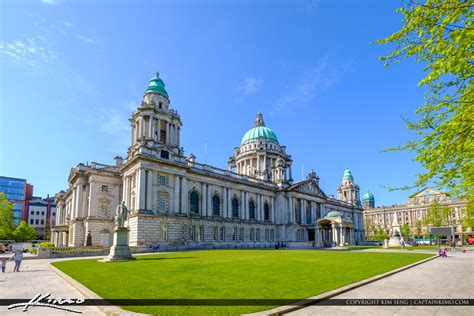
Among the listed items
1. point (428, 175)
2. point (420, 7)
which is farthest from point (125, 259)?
point (420, 7)

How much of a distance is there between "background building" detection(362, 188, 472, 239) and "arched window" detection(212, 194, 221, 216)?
3709 inches

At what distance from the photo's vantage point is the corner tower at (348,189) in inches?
4457

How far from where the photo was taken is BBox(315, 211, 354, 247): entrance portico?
2749 inches

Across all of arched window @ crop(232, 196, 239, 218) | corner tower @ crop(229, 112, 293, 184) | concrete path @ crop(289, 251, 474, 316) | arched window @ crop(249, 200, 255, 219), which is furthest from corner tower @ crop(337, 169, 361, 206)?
concrete path @ crop(289, 251, 474, 316)

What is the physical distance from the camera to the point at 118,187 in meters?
52.9

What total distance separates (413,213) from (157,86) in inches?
4906

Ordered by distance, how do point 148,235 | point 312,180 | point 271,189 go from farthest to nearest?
point 312,180, point 271,189, point 148,235

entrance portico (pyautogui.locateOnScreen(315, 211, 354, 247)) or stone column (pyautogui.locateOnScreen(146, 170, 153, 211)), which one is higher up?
stone column (pyautogui.locateOnScreen(146, 170, 153, 211))

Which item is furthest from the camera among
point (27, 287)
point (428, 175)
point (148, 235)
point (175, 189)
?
point (175, 189)

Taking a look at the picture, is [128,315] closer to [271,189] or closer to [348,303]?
[348,303]

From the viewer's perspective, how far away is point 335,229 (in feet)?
230

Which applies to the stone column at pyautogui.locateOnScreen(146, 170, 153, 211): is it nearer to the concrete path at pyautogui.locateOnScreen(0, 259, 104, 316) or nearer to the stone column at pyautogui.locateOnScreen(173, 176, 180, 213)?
the stone column at pyautogui.locateOnScreen(173, 176, 180, 213)

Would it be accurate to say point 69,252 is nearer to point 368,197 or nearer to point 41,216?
point 41,216

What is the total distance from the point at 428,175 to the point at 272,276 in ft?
27.0
